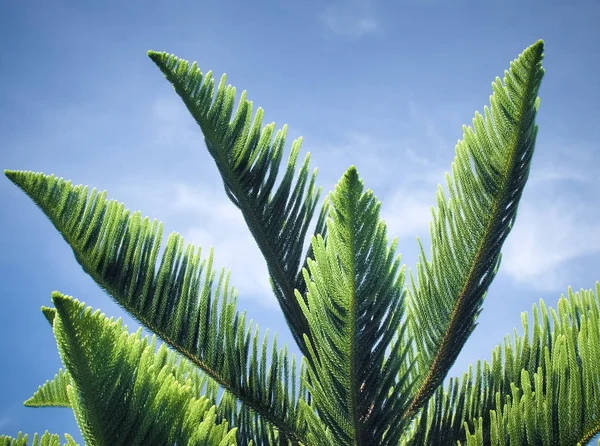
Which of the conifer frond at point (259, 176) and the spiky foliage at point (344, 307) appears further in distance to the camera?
the conifer frond at point (259, 176)

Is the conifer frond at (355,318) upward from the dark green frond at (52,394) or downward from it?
upward

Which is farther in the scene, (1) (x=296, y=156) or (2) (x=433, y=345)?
(1) (x=296, y=156)

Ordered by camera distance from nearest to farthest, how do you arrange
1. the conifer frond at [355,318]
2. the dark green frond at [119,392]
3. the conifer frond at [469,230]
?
1. the dark green frond at [119,392]
2. the conifer frond at [355,318]
3. the conifer frond at [469,230]

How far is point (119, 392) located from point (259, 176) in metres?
1.17

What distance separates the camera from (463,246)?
2.18 m

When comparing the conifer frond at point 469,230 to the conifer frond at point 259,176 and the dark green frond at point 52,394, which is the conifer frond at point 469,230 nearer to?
the conifer frond at point 259,176

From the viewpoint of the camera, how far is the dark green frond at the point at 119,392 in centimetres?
132

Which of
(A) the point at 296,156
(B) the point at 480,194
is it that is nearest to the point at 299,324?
(A) the point at 296,156

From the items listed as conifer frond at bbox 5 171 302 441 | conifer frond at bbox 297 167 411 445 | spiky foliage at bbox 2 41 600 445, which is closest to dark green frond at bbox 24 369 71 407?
spiky foliage at bbox 2 41 600 445

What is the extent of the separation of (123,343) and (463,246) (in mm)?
1295

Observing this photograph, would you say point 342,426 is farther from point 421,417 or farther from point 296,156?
point 296,156

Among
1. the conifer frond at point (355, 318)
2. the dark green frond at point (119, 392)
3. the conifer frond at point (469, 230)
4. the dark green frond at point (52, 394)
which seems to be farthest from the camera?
the dark green frond at point (52, 394)

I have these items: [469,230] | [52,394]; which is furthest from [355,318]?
[52,394]

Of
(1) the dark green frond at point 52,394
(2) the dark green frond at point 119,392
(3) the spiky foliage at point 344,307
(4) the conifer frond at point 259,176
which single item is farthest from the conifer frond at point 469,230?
(1) the dark green frond at point 52,394
